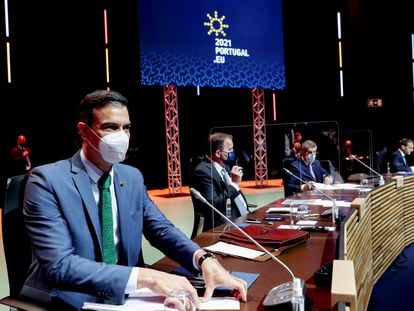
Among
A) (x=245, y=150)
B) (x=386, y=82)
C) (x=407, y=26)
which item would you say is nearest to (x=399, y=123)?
(x=386, y=82)

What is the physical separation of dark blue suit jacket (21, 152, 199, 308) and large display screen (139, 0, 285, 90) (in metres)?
5.66

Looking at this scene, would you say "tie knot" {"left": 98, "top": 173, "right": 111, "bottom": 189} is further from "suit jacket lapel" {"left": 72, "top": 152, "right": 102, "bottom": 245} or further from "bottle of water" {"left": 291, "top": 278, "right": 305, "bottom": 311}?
"bottle of water" {"left": 291, "top": 278, "right": 305, "bottom": 311}

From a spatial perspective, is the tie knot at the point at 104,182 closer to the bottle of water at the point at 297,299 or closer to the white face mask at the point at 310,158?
the bottle of water at the point at 297,299

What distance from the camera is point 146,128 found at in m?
9.01

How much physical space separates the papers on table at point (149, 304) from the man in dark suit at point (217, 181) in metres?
1.77

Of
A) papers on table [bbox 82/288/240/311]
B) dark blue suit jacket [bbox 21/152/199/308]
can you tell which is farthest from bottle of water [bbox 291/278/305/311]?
dark blue suit jacket [bbox 21/152/199/308]

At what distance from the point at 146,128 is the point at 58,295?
7.78 meters

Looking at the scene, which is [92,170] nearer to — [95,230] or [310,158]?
[95,230]

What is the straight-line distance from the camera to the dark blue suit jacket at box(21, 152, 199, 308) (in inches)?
47.9

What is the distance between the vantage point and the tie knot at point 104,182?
4.94ft

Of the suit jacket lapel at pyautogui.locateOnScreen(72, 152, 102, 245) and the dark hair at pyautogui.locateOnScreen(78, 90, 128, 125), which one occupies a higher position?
the dark hair at pyautogui.locateOnScreen(78, 90, 128, 125)

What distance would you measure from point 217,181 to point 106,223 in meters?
1.71

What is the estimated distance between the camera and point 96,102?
4.77ft

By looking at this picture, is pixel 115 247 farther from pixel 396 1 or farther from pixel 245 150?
pixel 396 1
